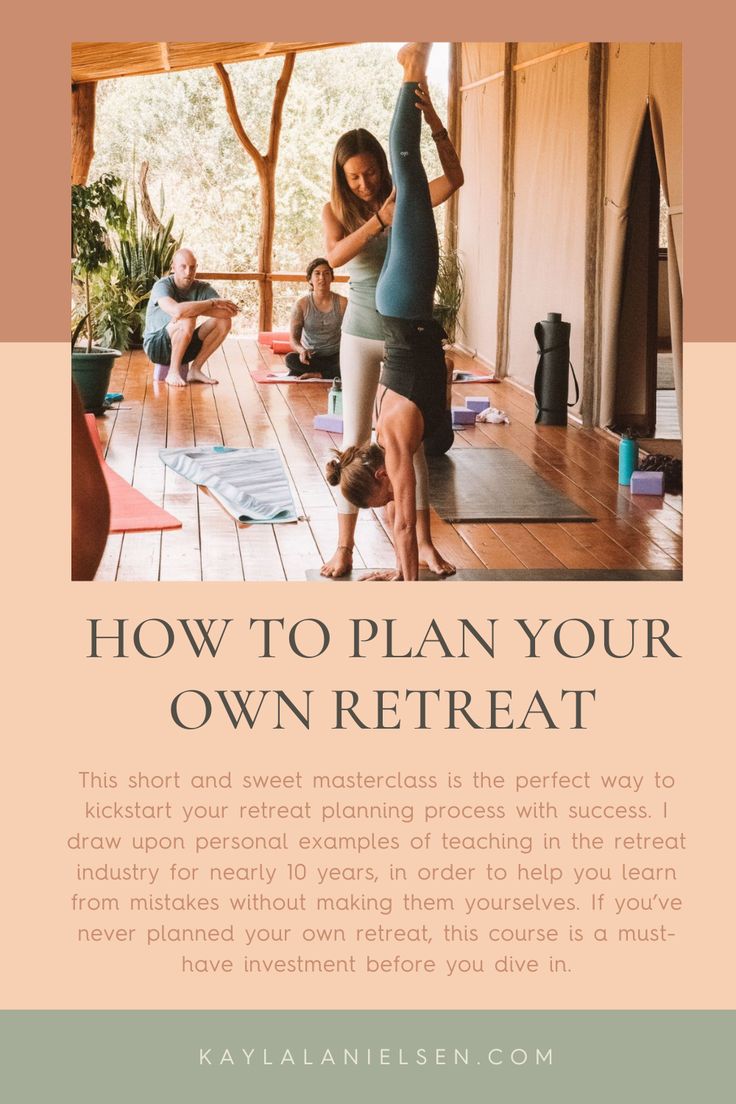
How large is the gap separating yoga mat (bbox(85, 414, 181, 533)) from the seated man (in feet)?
1.61

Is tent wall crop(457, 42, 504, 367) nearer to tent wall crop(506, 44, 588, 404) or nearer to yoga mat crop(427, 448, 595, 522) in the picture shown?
tent wall crop(506, 44, 588, 404)

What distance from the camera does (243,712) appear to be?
9.59 feet

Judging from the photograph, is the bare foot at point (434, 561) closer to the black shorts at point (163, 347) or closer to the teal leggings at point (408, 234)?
the teal leggings at point (408, 234)

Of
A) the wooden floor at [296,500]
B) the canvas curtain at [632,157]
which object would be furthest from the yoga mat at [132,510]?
the canvas curtain at [632,157]

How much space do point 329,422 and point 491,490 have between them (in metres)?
0.99

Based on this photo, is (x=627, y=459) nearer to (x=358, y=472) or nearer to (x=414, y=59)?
(x=358, y=472)

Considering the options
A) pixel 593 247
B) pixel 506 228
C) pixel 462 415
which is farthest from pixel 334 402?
pixel 593 247

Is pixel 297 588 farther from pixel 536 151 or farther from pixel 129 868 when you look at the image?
pixel 536 151

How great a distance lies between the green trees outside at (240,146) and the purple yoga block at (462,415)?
0.63 meters

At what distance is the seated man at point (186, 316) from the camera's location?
4.30 m

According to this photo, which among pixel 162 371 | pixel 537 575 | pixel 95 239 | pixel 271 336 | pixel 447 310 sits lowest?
pixel 537 575

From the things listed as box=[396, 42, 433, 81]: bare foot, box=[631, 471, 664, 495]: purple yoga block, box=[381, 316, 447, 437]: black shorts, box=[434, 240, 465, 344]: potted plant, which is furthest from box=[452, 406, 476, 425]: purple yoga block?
box=[396, 42, 433, 81]: bare foot

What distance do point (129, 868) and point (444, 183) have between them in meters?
1.83

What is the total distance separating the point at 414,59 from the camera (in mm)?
3225
